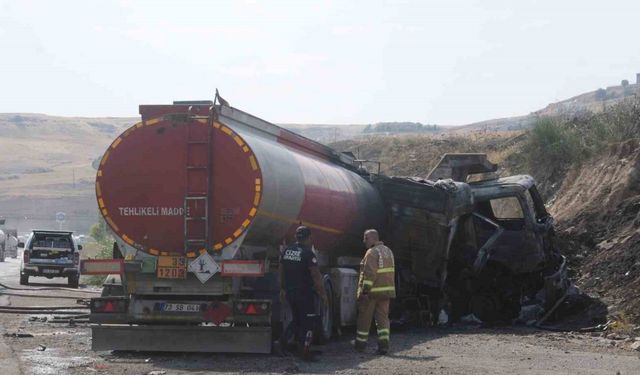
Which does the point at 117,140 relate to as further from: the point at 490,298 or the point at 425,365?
the point at 490,298

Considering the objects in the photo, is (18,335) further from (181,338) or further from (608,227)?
(608,227)

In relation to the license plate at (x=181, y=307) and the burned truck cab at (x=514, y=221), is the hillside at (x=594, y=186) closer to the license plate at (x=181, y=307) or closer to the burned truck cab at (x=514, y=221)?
the burned truck cab at (x=514, y=221)

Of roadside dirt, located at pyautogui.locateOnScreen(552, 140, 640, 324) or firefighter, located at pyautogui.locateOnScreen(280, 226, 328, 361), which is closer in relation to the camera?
firefighter, located at pyautogui.locateOnScreen(280, 226, 328, 361)

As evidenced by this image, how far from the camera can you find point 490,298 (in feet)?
68.4

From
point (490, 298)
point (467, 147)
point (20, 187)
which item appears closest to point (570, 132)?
point (467, 147)

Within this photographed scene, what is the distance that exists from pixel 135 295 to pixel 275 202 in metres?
2.13

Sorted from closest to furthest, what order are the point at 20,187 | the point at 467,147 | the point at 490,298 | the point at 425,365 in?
the point at 425,365 < the point at 490,298 < the point at 467,147 < the point at 20,187

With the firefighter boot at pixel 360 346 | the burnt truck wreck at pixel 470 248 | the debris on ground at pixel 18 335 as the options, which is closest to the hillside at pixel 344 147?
the burnt truck wreck at pixel 470 248

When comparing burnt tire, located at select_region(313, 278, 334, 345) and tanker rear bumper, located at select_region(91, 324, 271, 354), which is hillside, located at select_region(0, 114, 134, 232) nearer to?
burnt tire, located at select_region(313, 278, 334, 345)

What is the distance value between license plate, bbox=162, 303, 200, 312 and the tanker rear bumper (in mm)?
212

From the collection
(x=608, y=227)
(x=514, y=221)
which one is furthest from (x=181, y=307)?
(x=608, y=227)

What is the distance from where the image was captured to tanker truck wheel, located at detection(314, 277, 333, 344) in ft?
51.2

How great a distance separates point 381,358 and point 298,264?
1.60 metres

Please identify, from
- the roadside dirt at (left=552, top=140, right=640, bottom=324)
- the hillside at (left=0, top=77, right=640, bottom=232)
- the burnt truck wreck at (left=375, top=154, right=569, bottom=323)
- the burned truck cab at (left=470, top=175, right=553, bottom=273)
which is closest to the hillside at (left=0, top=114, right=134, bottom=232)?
the hillside at (left=0, top=77, right=640, bottom=232)
